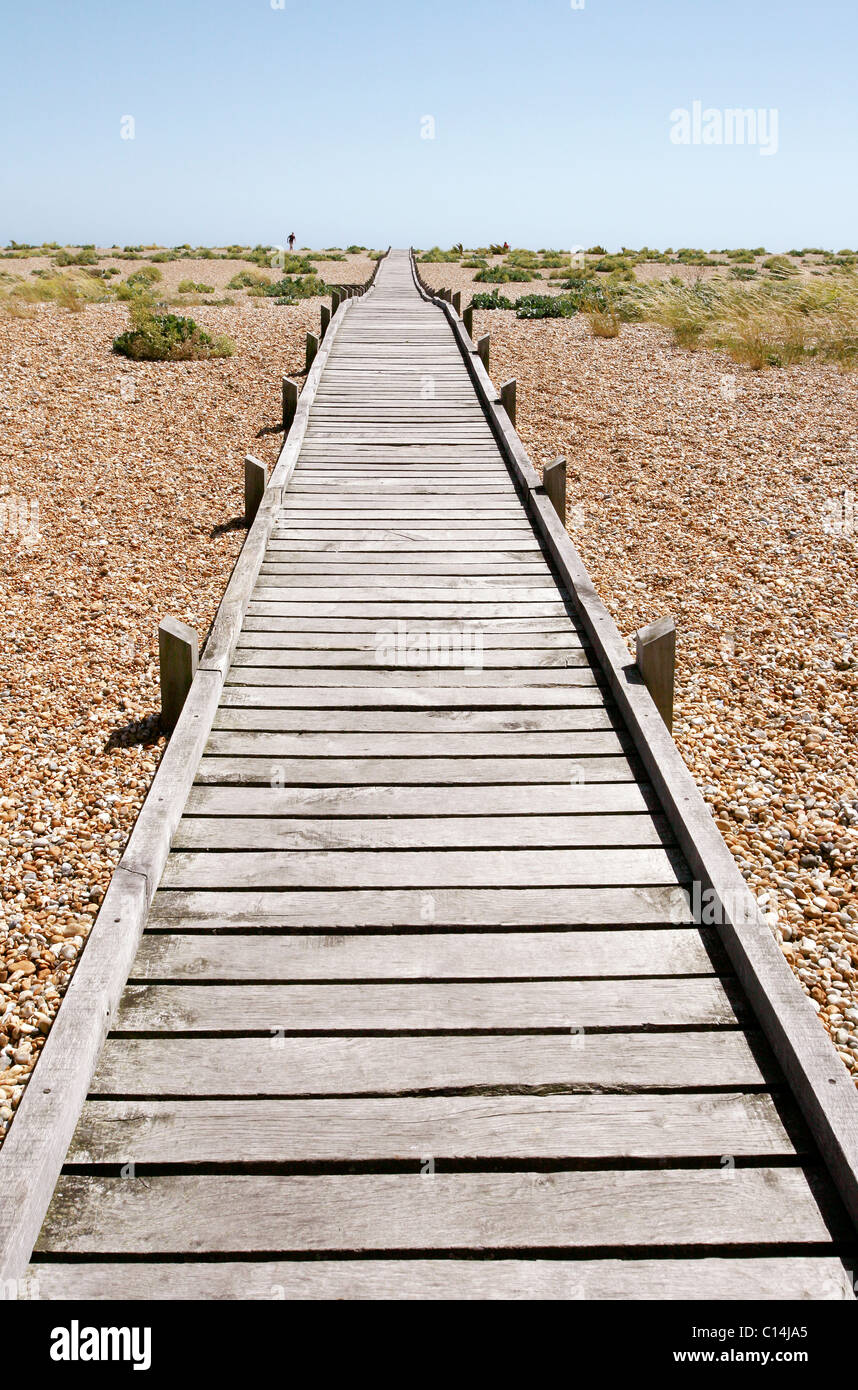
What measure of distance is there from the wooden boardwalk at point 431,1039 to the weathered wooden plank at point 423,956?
0.4 inches

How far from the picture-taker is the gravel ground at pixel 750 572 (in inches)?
185

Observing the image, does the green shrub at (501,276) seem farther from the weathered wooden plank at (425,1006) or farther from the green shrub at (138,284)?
the weathered wooden plank at (425,1006)

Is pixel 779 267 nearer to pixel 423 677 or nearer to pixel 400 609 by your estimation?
pixel 400 609

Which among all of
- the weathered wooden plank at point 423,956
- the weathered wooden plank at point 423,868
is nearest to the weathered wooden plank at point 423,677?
the weathered wooden plank at point 423,868

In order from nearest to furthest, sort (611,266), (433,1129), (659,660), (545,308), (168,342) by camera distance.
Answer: (433,1129), (659,660), (168,342), (545,308), (611,266)

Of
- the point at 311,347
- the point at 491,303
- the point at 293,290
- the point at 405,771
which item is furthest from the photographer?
the point at 293,290

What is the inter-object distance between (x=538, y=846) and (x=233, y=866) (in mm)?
1248

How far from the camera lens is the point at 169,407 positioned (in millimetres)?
12945

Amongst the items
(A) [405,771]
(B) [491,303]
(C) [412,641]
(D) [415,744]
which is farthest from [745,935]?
(B) [491,303]

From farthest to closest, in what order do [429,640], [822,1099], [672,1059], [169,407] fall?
[169,407] → [429,640] → [672,1059] → [822,1099]

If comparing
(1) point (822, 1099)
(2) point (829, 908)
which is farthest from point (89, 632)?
(1) point (822, 1099)

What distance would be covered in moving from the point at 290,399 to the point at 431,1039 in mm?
8623

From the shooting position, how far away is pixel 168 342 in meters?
15.6

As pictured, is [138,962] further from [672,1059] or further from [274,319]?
[274,319]
